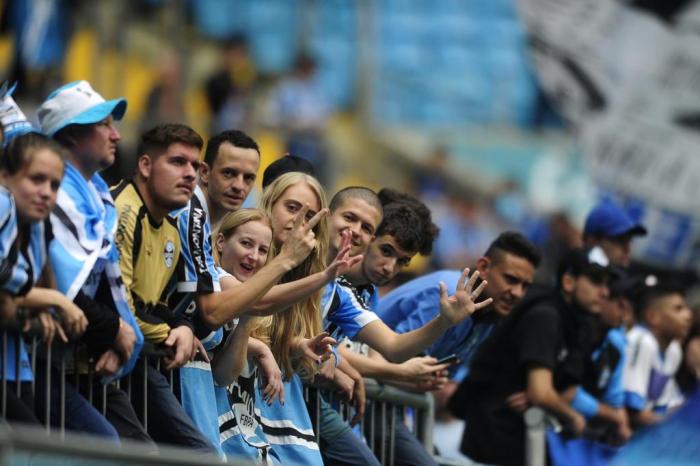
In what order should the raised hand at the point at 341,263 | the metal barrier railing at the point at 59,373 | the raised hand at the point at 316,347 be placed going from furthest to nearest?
the raised hand at the point at 316,347, the raised hand at the point at 341,263, the metal barrier railing at the point at 59,373

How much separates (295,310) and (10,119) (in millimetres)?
1553

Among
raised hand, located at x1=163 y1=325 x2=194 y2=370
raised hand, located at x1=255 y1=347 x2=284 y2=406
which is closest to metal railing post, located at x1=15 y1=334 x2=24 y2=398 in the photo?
raised hand, located at x1=163 y1=325 x2=194 y2=370

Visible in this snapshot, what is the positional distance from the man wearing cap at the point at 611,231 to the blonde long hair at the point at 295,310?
3553mm

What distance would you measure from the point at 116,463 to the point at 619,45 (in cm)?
1664

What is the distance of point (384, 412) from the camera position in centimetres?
861

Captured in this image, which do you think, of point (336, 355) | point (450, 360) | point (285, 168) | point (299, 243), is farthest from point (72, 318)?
point (450, 360)

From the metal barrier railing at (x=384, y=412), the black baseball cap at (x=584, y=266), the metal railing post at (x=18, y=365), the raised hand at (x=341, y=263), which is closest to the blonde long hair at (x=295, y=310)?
the raised hand at (x=341, y=263)

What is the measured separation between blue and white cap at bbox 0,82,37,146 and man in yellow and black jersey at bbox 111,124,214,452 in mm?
461

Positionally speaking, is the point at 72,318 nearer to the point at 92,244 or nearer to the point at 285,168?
the point at 92,244

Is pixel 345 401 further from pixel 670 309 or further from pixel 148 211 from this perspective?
pixel 670 309

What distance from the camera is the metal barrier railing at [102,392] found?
5906 millimetres

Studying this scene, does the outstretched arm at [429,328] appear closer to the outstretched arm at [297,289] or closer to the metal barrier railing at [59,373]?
the outstretched arm at [297,289]

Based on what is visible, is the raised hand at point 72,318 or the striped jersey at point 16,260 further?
the raised hand at point 72,318

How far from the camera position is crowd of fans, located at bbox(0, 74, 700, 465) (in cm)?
611
